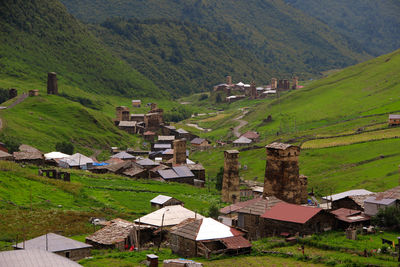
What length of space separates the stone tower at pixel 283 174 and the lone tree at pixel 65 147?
58.1m

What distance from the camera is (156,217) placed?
52.8 m

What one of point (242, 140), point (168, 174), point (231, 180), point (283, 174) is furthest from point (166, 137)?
point (283, 174)

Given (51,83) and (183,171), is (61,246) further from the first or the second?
(51,83)

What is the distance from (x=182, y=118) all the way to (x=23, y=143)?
81.9 m

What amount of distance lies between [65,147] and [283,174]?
197 feet

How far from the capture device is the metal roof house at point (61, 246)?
39.3m

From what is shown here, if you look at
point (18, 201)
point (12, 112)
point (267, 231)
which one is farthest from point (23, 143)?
point (267, 231)

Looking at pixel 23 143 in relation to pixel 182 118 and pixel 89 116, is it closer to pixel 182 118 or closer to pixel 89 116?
pixel 89 116

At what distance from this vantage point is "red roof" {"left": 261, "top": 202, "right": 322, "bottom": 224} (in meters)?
43.5

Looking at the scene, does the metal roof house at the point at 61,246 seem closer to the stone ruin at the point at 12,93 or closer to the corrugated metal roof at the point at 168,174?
the corrugated metal roof at the point at 168,174

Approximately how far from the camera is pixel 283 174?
58.5 metres

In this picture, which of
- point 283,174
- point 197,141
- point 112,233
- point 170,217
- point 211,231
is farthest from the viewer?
point 197,141

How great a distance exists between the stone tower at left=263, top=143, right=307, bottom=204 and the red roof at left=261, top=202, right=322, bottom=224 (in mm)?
11225

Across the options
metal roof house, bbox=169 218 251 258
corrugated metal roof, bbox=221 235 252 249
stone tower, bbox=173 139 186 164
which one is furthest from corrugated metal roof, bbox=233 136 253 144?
corrugated metal roof, bbox=221 235 252 249
